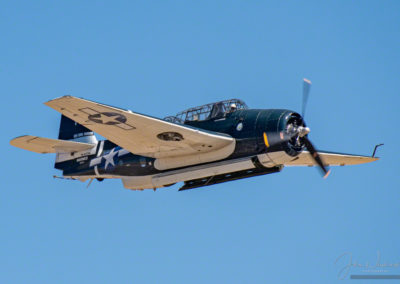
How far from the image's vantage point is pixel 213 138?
2511 cm

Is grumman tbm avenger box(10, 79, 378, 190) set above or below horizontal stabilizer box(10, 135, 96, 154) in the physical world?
below

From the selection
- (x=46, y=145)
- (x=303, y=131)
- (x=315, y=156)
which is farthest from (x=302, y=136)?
(x=46, y=145)

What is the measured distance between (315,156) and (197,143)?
451 centimetres

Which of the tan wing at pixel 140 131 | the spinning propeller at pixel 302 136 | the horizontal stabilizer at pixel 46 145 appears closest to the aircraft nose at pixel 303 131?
the spinning propeller at pixel 302 136

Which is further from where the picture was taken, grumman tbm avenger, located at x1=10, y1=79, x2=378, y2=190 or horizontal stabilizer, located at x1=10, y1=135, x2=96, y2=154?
horizontal stabilizer, located at x1=10, y1=135, x2=96, y2=154

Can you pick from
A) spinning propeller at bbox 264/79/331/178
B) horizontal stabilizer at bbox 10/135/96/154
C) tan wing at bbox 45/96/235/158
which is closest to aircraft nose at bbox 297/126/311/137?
spinning propeller at bbox 264/79/331/178

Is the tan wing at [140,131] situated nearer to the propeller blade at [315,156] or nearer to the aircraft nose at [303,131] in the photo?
the aircraft nose at [303,131]

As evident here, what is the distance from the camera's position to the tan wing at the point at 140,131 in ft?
76.8

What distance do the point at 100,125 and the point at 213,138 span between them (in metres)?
4.24

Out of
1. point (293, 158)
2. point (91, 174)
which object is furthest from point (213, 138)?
point (91, 174)

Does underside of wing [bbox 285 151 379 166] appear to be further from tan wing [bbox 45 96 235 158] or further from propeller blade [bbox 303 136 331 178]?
tan wing [bbox 45 96 235 158]

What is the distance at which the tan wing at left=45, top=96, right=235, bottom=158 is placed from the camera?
2342cm

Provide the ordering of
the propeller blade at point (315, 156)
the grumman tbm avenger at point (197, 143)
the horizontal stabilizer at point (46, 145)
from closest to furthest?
the grumman tbm avenger at point (197, 143)
the propeller blade at point (315, 156)
the horizontal stabilizer at point (46, 145)

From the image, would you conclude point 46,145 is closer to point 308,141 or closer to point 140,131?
point 140,131
